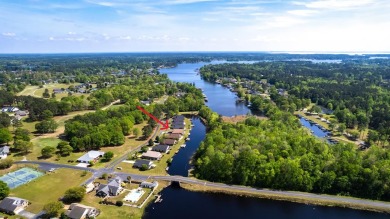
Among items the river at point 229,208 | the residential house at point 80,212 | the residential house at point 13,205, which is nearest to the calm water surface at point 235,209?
the river at point 229,208

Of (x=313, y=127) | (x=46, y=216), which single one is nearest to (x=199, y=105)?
(x=313, y=127)

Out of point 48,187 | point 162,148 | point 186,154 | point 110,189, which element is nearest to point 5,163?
point 48,187

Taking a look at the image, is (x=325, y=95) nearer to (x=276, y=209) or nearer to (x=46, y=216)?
A: (x=276, y=209)

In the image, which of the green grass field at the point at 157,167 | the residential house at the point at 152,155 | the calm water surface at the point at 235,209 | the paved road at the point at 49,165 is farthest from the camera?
the residential house at the point at 152,155

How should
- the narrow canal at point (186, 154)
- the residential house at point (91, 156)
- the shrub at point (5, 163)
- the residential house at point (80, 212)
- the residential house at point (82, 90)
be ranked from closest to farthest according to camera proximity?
the residential house at point (80, 212) → the shrub at point (5, 163) → the narrow canal at point (186, 154) → the residential house at point (91, 156) → the residential house at point (82, 90)

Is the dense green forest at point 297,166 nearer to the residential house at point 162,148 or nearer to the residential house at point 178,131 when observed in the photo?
the residential house at point 162,148

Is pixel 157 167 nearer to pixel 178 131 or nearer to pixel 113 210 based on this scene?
pixel 113 210

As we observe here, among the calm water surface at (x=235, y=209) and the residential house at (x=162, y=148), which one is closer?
the calm water surface at (x=235, y=209)

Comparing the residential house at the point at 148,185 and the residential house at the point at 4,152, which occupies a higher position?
the residential house at the point at 4,152
